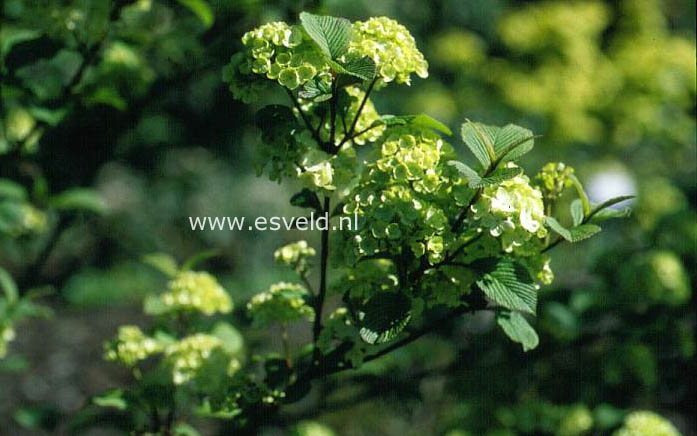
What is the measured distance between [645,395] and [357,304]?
1.44m

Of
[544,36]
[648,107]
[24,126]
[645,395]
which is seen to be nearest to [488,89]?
[544,36]

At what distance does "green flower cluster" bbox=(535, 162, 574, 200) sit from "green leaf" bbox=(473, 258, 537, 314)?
0.15 metres

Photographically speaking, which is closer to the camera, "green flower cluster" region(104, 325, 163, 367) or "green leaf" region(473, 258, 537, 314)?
"green leaf" region(473, 258, 537, 314)

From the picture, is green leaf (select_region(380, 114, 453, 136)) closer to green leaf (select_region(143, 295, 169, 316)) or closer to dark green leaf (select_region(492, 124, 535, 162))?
dark green leaf (select_region(492, 124, 535, 162))

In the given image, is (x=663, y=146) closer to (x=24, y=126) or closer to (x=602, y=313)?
(x=602, y=313)

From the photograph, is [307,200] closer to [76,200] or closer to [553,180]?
[553,180]

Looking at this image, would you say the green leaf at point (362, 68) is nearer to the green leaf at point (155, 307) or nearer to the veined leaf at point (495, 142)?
the veined leaf at point (495, 142)

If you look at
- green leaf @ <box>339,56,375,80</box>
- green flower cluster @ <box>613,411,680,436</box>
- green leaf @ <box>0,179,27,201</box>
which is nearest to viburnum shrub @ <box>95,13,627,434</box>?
green leaf @ <box>339,56,375,80</box>

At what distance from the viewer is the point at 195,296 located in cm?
140

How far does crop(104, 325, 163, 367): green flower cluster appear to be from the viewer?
53.6 inches

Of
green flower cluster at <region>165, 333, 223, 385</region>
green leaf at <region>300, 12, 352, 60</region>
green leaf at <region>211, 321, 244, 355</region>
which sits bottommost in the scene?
green leaf at <region>211, 321, 244, 355</region>

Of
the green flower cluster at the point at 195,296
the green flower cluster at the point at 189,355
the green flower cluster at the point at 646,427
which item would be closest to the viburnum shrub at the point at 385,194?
the green flower cluster at the point at 189,355

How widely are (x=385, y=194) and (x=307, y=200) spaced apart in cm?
17

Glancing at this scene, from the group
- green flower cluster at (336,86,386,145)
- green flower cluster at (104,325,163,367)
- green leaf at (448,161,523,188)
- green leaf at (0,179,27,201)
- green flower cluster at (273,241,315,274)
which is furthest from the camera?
green leaf at (0,179,27,201)
